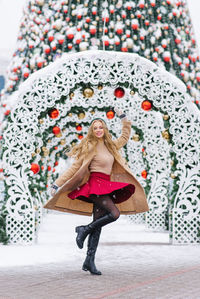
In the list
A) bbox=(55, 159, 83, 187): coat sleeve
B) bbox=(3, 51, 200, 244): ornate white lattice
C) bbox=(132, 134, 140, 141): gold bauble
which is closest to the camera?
bbox=(55, 159, 83, 187): coat sleeve

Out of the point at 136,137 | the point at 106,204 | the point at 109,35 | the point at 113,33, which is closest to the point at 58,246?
the point at 106,204

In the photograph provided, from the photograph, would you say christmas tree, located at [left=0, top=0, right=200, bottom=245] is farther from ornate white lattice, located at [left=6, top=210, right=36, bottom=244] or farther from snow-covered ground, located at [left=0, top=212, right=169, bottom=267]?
ornate white lattice, located at [left=6, top=210, right=36, bottom=244]

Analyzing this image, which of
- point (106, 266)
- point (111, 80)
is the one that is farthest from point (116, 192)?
point (111, 80)

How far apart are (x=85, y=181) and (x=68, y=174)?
0.23 metres

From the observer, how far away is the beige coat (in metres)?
5.57

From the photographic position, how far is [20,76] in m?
10.4

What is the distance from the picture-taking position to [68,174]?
559 centimetres

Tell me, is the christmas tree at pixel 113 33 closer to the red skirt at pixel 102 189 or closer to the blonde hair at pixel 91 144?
the blonde hair at pixel 91 144

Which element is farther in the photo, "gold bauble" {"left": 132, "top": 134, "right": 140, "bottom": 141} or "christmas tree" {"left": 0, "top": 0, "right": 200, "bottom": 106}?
"gold bauble" {"left": 132, "top": 134, "right": 140, "bottom": 141}

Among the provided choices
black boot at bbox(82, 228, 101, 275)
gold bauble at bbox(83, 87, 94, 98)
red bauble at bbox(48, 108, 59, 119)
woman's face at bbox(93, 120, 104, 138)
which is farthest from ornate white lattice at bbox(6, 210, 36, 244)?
woman's face at bbox(93, 120, 104, 138)

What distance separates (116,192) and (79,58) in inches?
125

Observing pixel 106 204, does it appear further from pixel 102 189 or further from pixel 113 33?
pixel 113 33

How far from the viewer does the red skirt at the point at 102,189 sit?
5473mm

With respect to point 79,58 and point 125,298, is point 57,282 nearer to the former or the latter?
point 125,298
